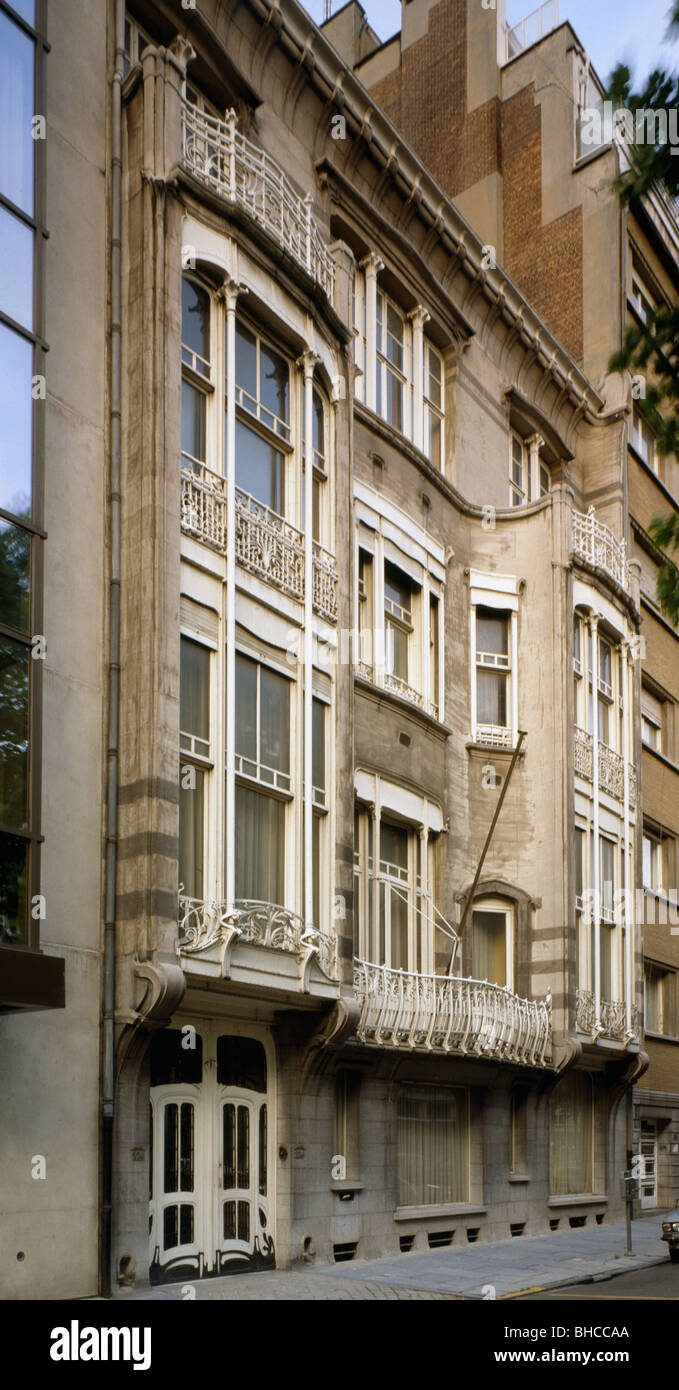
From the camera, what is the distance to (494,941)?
27266 millimetres

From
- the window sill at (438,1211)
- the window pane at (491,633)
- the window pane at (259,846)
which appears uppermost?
the window pane at (491,633)

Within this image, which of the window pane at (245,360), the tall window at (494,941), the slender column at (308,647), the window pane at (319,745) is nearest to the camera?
the slender column at (308,647)

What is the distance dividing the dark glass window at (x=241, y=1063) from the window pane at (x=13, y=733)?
5535 millimetres

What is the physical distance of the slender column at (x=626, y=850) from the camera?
30.2 meters

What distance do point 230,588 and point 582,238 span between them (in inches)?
907

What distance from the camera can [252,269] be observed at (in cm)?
1914

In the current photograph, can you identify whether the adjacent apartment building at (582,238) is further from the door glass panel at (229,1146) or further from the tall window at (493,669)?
the door glass panel at (229,1146)

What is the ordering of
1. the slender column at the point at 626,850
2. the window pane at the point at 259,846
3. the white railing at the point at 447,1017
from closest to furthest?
the window pane at the point at 259,846 → the white railing at the point at 447,1017 → the slender column at the point at 626,850

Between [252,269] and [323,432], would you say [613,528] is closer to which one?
[323,432]

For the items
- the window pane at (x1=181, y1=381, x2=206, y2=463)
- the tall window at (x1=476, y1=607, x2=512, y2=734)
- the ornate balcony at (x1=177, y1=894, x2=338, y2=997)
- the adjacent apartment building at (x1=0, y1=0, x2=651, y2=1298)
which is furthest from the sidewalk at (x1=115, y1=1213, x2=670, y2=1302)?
the window pane at (x1=181, y1=381, x2=206, y2=463)

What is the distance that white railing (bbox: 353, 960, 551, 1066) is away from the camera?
20406 mm

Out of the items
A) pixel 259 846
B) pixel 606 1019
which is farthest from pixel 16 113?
pixel 606 1019

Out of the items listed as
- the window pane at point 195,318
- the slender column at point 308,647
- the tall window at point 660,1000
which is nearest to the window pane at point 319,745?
the slender column at point 308,647

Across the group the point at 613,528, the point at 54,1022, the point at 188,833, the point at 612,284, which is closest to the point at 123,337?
the point at 188,833
